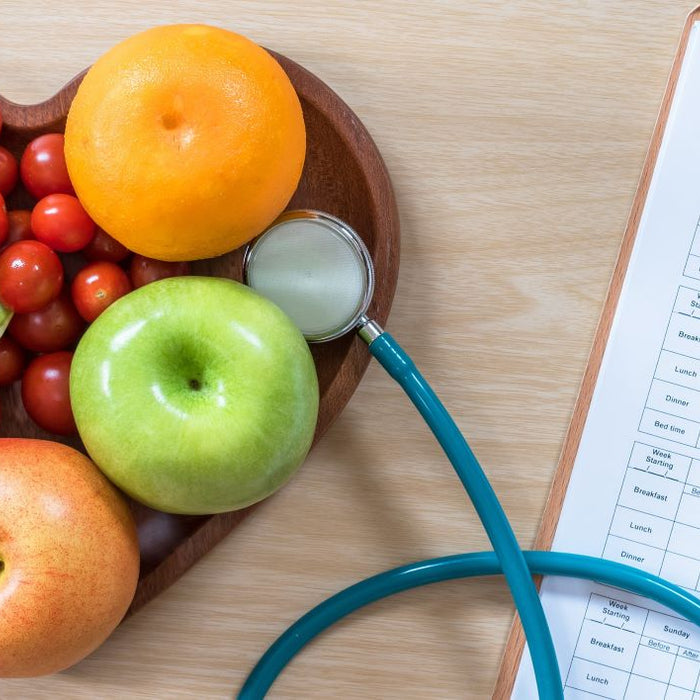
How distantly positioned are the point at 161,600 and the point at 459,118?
468 mm

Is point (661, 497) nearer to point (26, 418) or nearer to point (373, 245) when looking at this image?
point (373, 245)

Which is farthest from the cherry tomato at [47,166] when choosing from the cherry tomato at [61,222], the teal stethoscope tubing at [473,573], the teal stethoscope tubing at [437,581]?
the teal stethoscope tubing at [437,581]

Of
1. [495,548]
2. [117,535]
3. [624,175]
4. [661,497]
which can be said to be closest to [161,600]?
[117,535]

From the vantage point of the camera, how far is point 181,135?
59 cm

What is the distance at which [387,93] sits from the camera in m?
0.75

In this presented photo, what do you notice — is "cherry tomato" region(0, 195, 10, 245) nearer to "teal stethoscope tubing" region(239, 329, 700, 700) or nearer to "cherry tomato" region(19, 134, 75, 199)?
"cherry tomato" region(19, 134, 75, 199)

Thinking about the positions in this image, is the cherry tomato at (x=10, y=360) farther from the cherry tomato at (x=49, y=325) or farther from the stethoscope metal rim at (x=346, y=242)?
the stethoscope metal rim at (x=346, y=242)

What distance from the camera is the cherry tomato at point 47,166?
69 cm

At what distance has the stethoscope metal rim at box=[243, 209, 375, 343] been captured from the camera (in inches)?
27.6

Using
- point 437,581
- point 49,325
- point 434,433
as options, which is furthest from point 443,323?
point 49,325

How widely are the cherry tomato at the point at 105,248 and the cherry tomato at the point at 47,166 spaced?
4 cm

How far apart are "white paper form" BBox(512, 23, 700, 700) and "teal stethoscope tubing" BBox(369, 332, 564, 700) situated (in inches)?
2.2

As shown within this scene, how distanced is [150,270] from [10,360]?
0.13 m

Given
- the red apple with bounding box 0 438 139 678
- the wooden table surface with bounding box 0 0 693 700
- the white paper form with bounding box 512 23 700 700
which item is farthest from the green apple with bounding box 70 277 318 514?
the white paper form with bounding box 512 23 700 700
